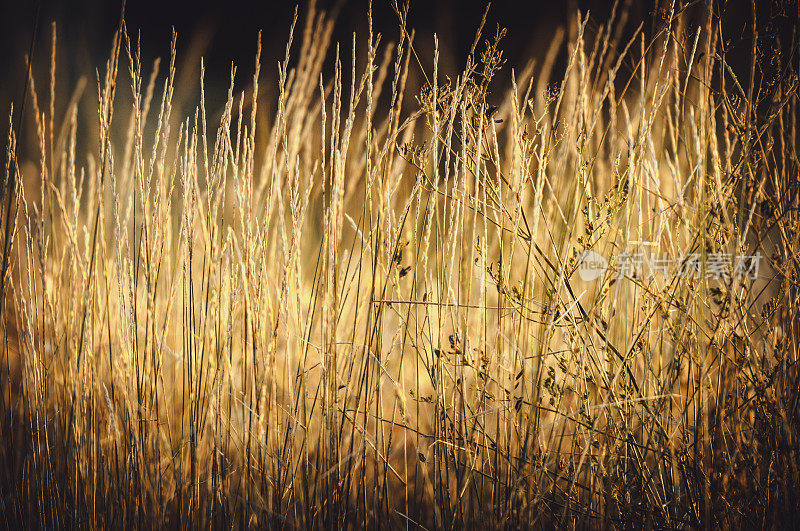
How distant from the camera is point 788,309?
761 millimetres

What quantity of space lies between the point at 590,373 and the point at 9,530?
1283 mm

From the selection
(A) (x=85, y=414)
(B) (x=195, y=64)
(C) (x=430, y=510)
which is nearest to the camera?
(A) (x=85, y=414)

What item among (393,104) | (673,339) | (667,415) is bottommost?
(667,415)

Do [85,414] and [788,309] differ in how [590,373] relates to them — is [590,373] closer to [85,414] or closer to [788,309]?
[788,309]

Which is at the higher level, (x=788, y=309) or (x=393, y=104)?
(x=393, y=104)

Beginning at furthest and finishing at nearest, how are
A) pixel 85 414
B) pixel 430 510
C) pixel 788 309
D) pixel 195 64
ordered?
pixel 195 64 → pixel 430 510 → pixel 85 414 → pixel 788 309

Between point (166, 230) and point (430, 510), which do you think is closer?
point (166, 230)

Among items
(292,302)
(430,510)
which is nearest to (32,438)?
(292,302)

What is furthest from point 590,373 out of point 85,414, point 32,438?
point 32,438

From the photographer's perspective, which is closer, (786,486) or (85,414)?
(786,486)

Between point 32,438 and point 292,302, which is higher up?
point 292,302

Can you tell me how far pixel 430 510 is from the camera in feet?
3.58

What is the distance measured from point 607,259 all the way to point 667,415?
29 cm

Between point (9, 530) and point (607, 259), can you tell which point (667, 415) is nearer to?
point (607, 259)
